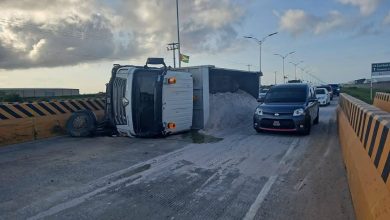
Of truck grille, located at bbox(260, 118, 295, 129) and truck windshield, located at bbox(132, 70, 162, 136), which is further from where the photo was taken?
truck grille, located at bbox(260, 118, 295, 129)

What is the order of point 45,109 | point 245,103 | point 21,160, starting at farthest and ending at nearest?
point 245,103
point 45,109
point 21,160

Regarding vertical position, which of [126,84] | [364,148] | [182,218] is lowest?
[182,218]

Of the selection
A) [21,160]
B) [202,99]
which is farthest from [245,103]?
[21,160]

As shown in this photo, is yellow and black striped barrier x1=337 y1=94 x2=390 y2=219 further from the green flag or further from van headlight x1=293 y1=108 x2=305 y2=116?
the green flag

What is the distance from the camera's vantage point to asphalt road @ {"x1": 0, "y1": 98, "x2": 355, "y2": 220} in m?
4.76

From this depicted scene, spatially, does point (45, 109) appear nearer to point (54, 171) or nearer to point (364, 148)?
point (54, 171)

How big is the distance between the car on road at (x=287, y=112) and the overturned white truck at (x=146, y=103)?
237 cm

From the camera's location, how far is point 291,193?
5453 millimetres

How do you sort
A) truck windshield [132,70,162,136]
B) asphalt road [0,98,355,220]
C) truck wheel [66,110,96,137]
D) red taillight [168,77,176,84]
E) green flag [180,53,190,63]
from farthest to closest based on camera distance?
green flag [180,53,190,63], truck wheel [66,110,96,137], red taillight [168,77,176,84], truck windshield [132,70,162,136], asphalt road [0,98,355,220]

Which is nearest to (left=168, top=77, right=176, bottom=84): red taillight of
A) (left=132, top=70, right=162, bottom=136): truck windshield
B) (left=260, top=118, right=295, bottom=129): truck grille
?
(left=132, top=70, right=162, bottom=136): truck windshield

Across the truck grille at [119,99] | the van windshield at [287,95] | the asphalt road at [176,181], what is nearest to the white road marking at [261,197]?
the asphalt road at [176,181]

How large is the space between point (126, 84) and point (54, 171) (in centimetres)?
440

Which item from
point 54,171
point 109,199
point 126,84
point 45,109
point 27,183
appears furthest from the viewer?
point 45,109

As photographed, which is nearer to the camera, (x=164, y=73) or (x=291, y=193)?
(x=291, y=193)
